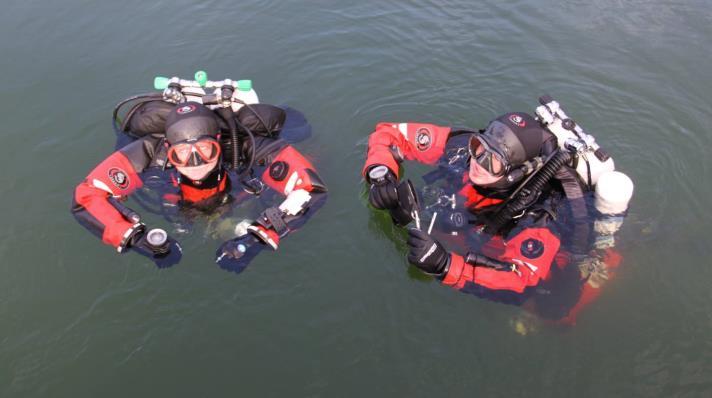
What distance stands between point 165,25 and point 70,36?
158cm

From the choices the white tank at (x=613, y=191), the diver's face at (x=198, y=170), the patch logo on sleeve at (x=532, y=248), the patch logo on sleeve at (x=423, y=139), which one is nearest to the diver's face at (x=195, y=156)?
the diver's face at (x=198, y=170)

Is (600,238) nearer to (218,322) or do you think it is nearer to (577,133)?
(577,133)

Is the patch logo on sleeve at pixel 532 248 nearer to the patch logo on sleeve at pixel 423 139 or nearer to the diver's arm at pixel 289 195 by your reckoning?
the patch logo on sleeve at pixel 423 139

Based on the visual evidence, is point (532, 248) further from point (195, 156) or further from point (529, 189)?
point (195, 156)

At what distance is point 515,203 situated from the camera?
508cm

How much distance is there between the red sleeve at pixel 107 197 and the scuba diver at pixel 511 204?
8.12 feet

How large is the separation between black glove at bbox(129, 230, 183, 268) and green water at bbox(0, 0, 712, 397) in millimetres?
89

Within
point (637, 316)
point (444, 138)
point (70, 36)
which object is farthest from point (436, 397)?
point (70, 36)

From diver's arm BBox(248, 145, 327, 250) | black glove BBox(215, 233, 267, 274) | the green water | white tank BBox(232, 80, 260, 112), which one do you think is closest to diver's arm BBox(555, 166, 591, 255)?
the green water

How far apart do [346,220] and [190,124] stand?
1935mm

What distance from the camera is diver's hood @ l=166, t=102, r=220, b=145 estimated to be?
5.19m

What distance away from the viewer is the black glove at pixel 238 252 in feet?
17.2

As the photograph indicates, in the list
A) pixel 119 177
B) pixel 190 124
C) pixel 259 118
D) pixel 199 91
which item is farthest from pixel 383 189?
pixel 119 177

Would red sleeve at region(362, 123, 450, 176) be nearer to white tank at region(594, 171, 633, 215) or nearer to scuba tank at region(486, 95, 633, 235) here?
scuba tank at region(486, 95, 633, 235)
